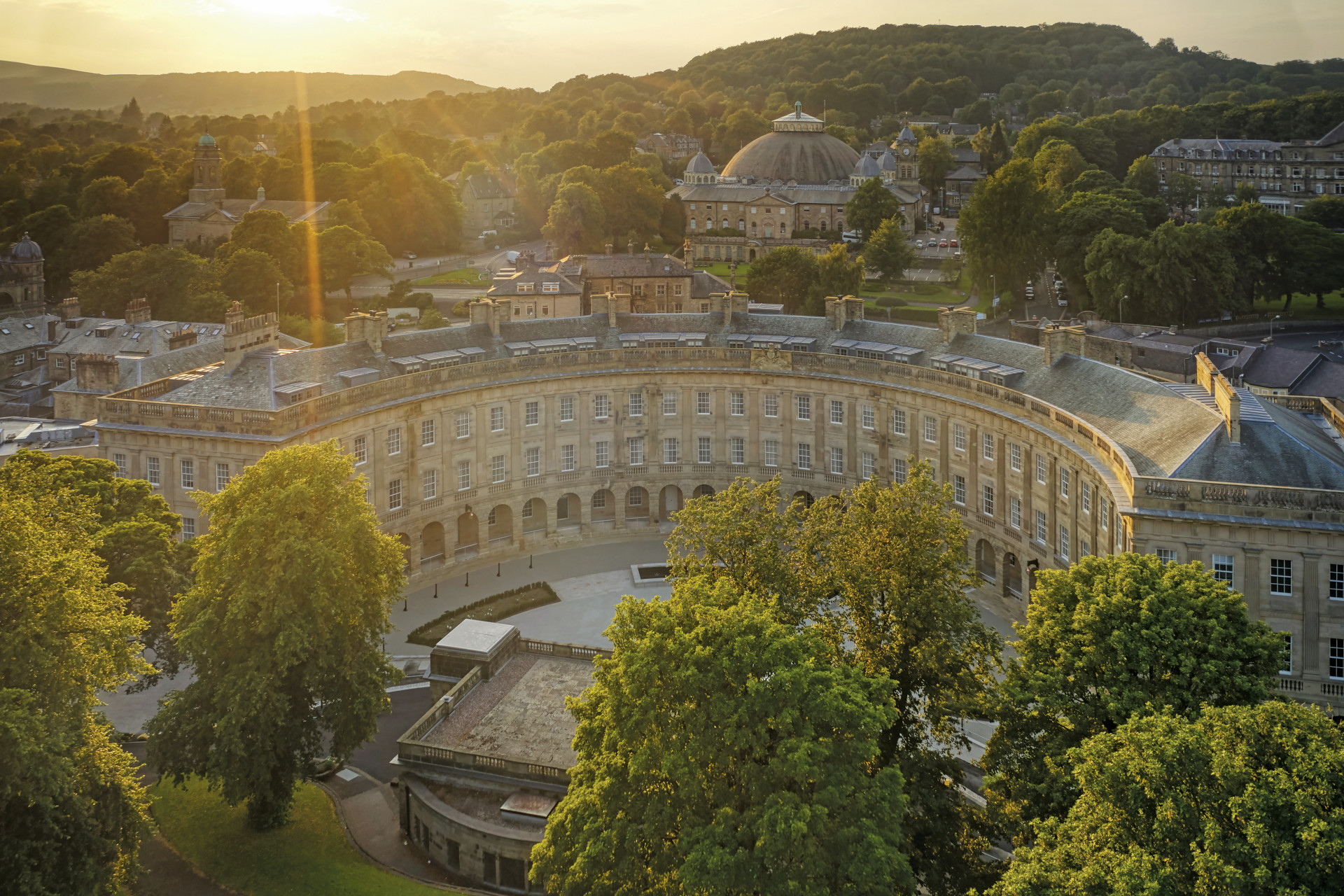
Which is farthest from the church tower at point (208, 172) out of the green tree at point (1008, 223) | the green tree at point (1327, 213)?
the green tree at point (1327, 213)

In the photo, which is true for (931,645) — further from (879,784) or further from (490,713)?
(490,713)

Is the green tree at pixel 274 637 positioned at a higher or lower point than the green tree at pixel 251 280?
lower

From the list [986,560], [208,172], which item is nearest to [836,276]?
[986,560]

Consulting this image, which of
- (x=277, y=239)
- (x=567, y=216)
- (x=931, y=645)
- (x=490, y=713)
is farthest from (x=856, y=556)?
(x=567, y=216)

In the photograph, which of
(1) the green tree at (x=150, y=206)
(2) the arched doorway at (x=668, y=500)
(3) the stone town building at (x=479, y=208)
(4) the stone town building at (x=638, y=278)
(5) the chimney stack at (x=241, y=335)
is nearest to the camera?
(5) the chimney stack at (x=241, y=335)

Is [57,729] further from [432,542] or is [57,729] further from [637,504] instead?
[637,504]

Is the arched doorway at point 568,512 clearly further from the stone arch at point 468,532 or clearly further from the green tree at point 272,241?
the green tree at point 272,241
